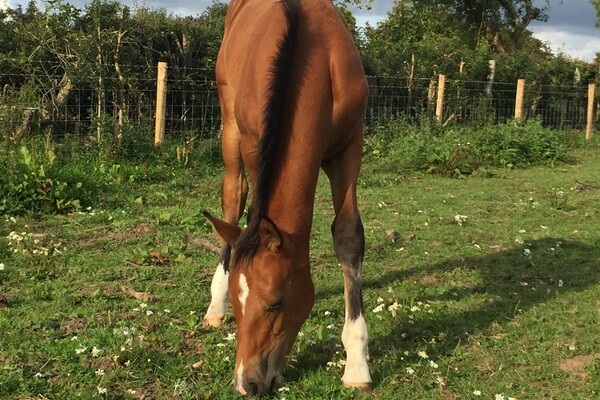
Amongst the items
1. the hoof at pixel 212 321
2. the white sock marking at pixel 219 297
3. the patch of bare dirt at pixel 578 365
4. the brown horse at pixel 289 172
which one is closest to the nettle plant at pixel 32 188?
the white sock marking at pixel 219 297

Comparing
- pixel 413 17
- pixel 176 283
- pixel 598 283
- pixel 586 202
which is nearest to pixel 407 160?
pixel 586 202

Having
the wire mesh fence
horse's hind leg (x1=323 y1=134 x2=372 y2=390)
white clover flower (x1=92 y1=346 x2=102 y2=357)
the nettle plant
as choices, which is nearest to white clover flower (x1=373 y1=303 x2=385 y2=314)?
horse's hind leg (x1=323 y1=134 x2=372 y2=390)

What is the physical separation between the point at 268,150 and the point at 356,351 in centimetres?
117

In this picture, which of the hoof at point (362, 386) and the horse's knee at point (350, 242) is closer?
the hoof at point (362, 386)

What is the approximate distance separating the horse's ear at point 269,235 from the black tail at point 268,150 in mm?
32

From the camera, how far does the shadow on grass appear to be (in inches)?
139

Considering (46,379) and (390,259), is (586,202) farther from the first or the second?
(46,379)

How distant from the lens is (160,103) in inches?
364

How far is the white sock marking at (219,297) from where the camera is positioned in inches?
152

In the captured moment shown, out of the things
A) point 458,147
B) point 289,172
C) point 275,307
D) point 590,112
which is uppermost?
point 590,112

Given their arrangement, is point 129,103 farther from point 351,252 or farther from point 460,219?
point 351,252

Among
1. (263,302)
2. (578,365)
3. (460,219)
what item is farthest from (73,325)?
(460,219)

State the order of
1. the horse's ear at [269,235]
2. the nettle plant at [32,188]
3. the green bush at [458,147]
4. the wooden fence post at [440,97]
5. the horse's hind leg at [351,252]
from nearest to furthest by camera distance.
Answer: the horse's ear at [269,235]
the horse's hind leg at [351,252]
the nettle plant at [32,188]
the green bush at [458,147]
the wooden fence post at [440,97]

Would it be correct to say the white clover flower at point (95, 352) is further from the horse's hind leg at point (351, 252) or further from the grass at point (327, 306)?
the horse's hind leg at point (351, 252)
